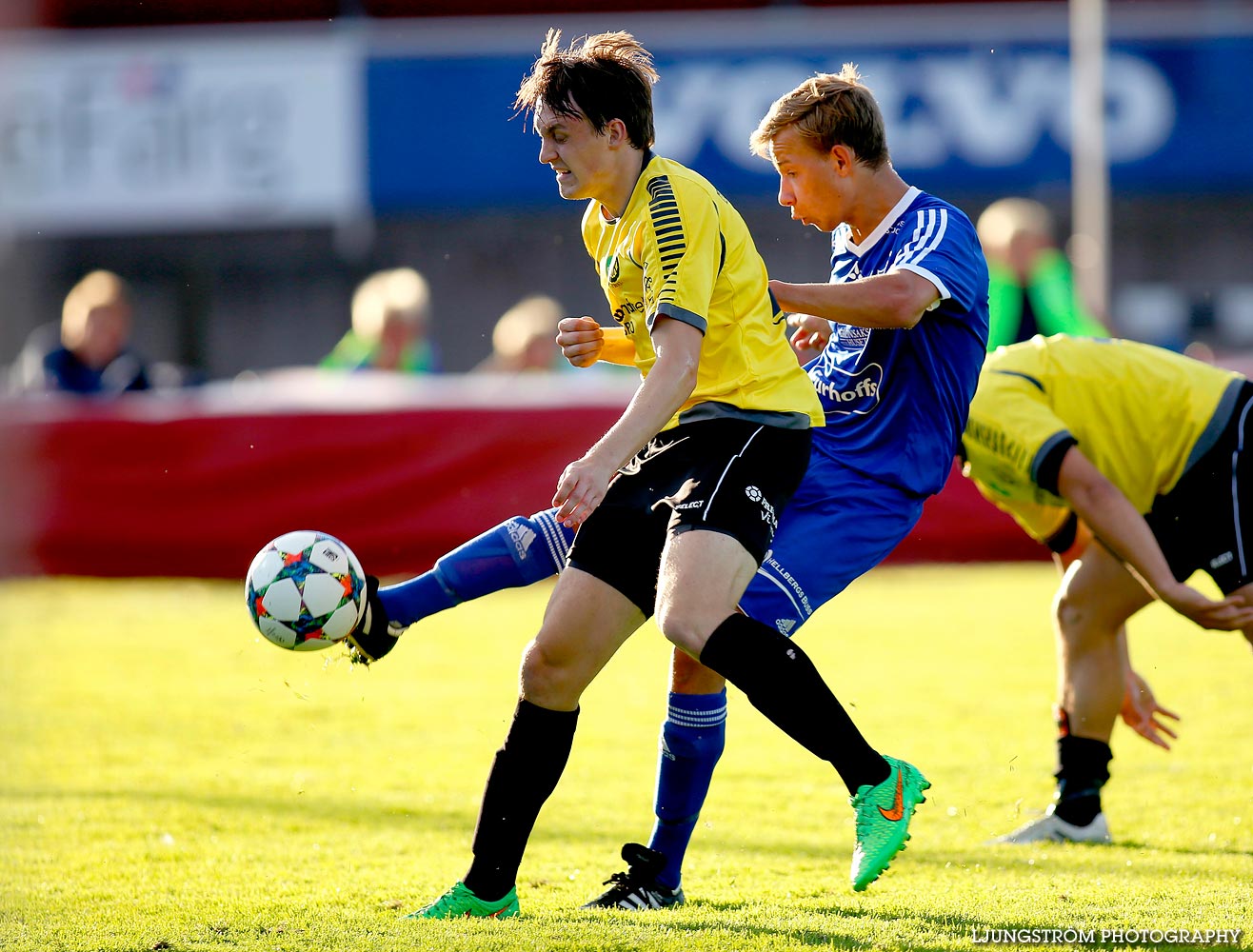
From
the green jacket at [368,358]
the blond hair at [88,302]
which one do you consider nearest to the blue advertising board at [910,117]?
the green jacket at [368,358]

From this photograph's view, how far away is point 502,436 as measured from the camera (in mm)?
9336

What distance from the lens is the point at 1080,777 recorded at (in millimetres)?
4688

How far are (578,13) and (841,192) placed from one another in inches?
464

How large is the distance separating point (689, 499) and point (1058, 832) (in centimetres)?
188

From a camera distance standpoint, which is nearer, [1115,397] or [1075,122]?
[1115,397]

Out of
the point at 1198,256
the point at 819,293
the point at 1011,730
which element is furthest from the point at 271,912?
the point at 1198,256

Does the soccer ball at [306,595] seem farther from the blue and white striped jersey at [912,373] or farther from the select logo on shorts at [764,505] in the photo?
the blue and white striped jersey at [912,373]

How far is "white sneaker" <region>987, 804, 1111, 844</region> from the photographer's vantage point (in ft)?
15.0

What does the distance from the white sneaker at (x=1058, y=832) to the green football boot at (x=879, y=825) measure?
47.7 inches

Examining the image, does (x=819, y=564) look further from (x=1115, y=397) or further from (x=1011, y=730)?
(x=1011, y=730)

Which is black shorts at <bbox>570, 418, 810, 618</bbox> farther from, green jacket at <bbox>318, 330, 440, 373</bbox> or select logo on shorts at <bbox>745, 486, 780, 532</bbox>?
green jacket at <bbox>318, 330, 440, 373</bbox>

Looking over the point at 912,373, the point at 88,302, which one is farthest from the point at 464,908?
the point at 88,302

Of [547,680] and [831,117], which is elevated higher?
[831,117]

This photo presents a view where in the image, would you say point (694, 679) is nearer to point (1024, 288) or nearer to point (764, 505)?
point (764, 505)
